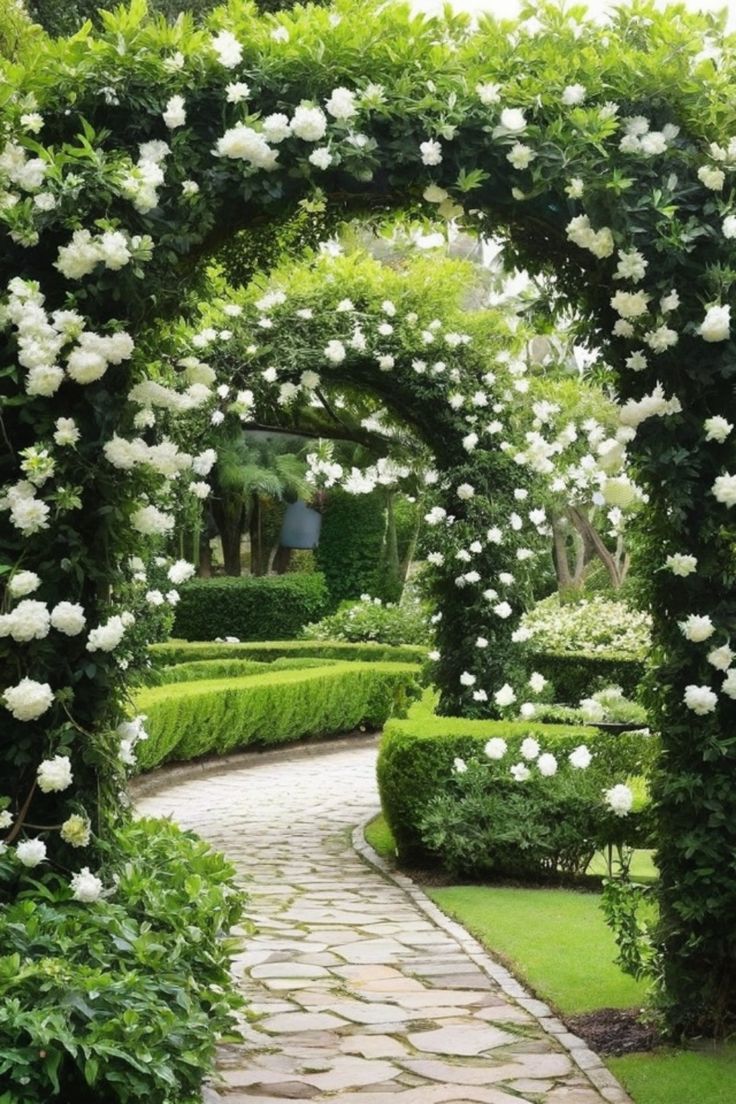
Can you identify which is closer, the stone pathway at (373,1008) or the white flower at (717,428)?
the stone pathway at (373,1008)

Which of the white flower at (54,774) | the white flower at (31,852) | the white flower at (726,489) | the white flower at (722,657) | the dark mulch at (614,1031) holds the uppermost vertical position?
the white flower at (726,489)

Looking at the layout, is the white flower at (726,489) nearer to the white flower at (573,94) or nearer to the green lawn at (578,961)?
the white flower at (573,94)

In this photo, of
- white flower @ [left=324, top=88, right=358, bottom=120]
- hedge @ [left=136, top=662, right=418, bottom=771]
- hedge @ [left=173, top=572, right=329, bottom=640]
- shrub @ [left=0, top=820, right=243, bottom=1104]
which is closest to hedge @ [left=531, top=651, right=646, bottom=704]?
hedge @ [left=136, top=662, right=418, bottom=771]

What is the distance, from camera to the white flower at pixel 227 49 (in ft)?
13.2

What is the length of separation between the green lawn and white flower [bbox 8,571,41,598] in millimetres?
2282

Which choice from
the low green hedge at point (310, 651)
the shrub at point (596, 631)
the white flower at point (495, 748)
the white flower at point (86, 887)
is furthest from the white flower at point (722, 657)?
the low green hedge at point (310, 651)

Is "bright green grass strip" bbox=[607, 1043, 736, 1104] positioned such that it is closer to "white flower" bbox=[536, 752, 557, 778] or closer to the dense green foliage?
"white flower" bbox=[536, 752, 557, 778]

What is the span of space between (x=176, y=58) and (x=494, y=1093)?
321cm

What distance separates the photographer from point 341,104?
4.09 m

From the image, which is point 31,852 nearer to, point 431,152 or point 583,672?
point 431,152

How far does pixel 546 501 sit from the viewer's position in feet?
32.2

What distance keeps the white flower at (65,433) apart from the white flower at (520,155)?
1.58 meters

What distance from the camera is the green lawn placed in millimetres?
4031

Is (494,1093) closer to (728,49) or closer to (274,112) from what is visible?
(274,112)
